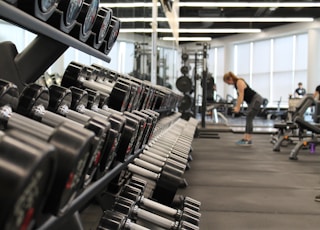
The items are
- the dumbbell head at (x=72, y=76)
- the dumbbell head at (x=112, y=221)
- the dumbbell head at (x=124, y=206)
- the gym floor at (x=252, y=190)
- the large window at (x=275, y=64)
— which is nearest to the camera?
the dumbbell head at (x=112, y=221)

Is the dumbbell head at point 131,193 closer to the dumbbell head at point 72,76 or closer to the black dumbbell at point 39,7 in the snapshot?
the dumbbell head at point 72,76

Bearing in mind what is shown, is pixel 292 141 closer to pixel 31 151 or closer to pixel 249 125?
pixel 249 125

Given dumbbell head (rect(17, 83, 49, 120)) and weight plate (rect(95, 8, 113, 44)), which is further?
weight plate (rect(95, 8, 113, 44))

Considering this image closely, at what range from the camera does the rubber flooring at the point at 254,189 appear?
282 cm

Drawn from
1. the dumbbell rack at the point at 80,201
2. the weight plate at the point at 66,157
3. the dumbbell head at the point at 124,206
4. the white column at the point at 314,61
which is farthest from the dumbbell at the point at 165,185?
the white column at the point at 314,61

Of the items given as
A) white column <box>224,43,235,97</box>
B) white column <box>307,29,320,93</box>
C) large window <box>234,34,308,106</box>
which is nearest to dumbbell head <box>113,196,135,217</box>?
white column <box>307,29,320,93</box>

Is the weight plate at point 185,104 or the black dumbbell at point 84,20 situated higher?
the black dumbbell at point 84,20

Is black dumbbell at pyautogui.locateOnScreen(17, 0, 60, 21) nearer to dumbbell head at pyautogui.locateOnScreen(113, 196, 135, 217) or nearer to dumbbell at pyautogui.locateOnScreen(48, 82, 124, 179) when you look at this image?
dumbbell at pyautogui.locateOnScreen(48, 82, 124, 179)

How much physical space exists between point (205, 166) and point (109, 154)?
3994 mm

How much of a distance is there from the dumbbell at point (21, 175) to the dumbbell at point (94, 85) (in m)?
1.11

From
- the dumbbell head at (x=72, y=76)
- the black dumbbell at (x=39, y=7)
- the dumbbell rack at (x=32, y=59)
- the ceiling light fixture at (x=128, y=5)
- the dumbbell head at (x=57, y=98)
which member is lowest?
the dumbbell head at (x=57, y=98)

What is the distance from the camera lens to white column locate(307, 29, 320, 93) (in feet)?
43.5

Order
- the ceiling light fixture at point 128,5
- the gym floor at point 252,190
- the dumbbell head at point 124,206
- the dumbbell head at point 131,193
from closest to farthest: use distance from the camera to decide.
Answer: the dumbbell head at point 124,206 → the dumbbell head at point 131,193 → the gym floor at point 252,190 → the ceiling light fixture at point 128,5

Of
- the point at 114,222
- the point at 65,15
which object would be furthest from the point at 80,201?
the point at 114,222
